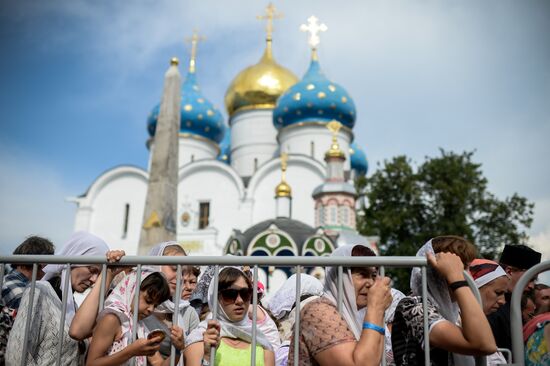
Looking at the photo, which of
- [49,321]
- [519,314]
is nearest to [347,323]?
[519,314]

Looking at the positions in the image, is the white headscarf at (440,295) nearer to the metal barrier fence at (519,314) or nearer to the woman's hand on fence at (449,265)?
the woman's hand on fence at (449,265)

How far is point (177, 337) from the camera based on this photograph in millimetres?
2520

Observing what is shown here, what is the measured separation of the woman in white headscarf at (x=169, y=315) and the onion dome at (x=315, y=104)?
23871mm

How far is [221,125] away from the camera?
29953mm

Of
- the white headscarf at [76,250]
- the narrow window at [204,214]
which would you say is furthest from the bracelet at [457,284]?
the narrow window at [204,214]

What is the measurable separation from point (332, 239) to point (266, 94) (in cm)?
1340

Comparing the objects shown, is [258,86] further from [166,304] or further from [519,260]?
[166,304]

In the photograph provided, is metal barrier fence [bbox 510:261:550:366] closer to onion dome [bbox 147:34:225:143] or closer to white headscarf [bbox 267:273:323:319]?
white headscarf [bbox 267:273:323:319]

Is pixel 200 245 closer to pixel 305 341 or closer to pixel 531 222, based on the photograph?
pixel 531 222

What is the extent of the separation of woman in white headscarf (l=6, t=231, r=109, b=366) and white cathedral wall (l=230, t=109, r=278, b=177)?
26.8m

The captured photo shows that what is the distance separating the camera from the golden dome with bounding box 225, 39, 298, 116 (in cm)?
3023

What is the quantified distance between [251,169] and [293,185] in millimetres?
4763

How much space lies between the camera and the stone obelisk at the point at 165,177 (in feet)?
38.6

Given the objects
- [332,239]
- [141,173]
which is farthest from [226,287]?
[141,173]
